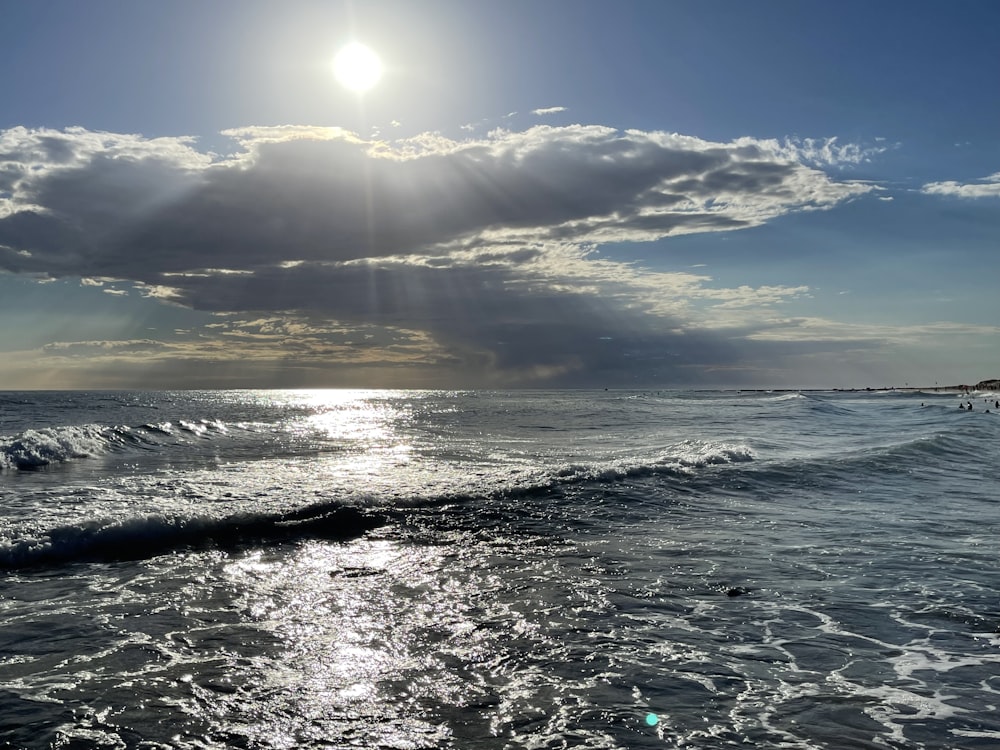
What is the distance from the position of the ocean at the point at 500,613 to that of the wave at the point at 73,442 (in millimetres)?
7649

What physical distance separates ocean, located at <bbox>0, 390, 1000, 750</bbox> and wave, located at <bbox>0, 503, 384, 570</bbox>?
0.07 meters

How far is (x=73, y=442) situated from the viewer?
33.5 metres

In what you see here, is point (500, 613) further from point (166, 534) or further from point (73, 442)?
point (73, 442)

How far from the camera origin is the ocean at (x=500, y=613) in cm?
670

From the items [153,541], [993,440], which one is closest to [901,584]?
[153,541]

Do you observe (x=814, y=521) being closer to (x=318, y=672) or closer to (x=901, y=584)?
(x=901, y=584)

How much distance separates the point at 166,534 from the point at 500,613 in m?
9.03

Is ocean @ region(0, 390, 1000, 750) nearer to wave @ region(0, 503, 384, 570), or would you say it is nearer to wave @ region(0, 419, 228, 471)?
wave @ region(0, 503, 384, 570)

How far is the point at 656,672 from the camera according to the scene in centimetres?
784

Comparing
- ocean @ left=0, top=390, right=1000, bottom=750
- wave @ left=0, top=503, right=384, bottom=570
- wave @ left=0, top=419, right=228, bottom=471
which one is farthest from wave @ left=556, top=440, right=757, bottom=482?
wave @ left=0, top=419, right=228, bottom=471

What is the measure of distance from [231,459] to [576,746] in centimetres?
2706

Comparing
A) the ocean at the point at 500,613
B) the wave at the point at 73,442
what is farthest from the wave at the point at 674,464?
the wave at the point at 73,442

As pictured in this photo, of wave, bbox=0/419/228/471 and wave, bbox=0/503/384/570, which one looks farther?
wave, bbox=0/419/228/471

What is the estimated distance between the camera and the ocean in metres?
6.70
